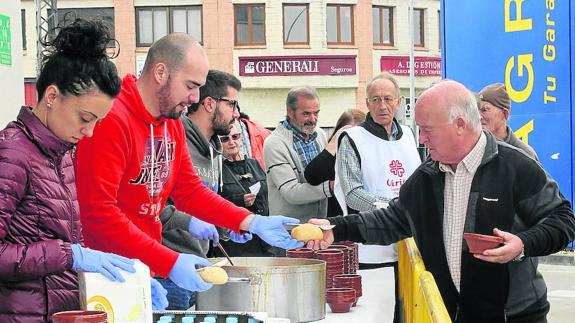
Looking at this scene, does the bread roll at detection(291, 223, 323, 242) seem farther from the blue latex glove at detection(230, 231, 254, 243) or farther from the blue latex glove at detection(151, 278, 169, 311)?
the blue latex glove at detection(151, 278, 169, 311)

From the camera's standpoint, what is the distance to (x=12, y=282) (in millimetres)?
2891

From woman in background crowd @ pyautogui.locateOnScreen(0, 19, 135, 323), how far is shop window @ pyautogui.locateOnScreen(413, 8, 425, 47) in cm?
3222

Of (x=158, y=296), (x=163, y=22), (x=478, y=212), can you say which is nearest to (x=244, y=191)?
(x=478, y=212)

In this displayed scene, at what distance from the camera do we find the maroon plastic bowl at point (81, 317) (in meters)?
2.59

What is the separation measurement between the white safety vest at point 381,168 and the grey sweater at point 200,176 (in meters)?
0.92

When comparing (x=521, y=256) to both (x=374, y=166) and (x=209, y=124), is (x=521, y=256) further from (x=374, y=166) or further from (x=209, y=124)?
(x=374, y=166)

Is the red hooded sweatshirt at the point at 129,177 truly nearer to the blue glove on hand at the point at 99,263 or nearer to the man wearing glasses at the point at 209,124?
the blue glove on hand at the point at 99,263

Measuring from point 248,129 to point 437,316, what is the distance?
4824 millimetres

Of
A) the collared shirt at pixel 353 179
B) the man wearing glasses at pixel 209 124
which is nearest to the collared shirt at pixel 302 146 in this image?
the collared shirt at pixel 353 179

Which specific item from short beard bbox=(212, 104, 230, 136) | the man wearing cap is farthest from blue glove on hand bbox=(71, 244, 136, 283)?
the man wearing cap

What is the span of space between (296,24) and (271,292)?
29680 millimetres

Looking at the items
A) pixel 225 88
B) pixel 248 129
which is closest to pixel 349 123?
pixel 248 129

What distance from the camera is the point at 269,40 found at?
32.8 meters

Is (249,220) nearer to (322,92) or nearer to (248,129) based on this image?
(248,129)
